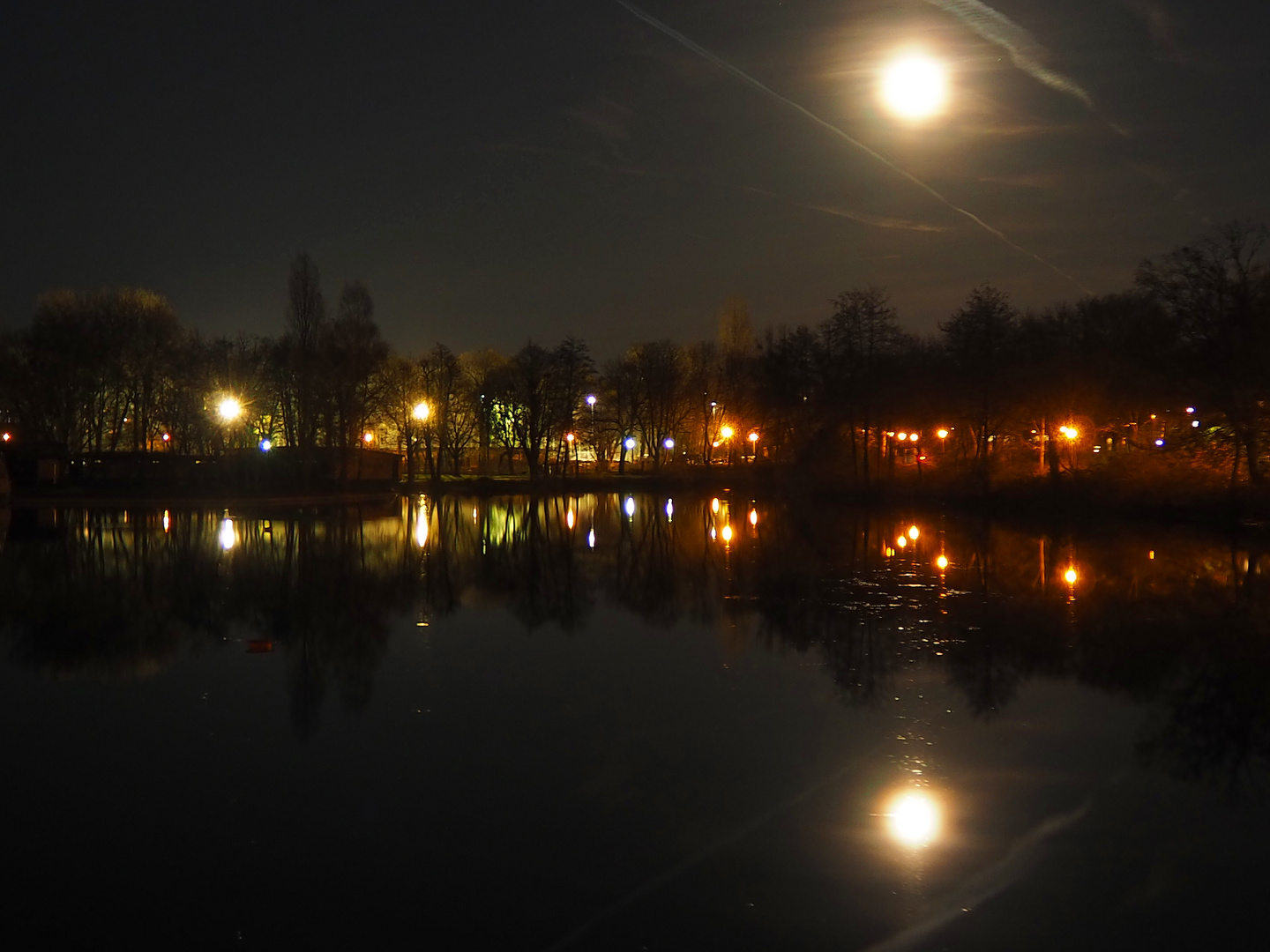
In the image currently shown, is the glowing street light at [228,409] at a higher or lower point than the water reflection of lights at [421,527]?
higher

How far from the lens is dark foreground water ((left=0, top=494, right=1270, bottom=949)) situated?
19.3 feet

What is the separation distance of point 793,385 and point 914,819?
57.7 m

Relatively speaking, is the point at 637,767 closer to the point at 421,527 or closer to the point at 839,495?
the point at 421,527

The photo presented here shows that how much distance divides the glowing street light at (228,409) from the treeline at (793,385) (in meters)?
0.51

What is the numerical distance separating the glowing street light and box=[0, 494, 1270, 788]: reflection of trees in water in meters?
25.2

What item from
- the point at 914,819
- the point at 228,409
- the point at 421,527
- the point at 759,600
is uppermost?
the point at 228,409

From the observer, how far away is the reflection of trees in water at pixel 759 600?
11617mm

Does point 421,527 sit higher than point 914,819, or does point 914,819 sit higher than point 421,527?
point 421,527

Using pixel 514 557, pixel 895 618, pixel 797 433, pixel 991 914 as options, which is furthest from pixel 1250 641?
pixel 797 433

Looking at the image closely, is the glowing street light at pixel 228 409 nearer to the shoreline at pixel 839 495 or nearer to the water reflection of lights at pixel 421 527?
the shoreline at pixel 839 495

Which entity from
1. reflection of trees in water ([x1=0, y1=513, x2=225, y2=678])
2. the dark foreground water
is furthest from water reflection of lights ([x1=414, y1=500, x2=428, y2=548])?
the dark foreground water

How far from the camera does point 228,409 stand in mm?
58625

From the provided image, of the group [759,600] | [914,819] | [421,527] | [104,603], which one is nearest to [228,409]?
[421,527]

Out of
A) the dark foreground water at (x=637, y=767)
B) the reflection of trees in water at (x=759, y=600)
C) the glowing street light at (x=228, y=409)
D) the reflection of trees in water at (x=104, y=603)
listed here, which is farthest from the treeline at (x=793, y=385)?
the reflection of trees in water at (x=104, y=603)
